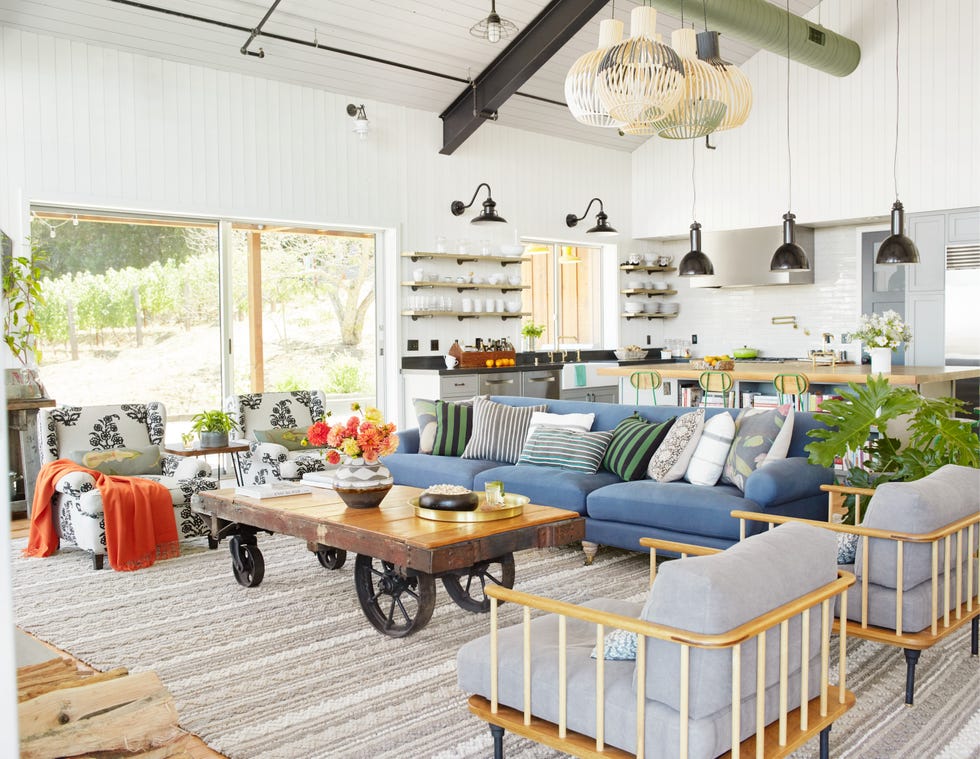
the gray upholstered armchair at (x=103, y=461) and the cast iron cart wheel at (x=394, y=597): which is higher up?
the gray upholstered armchair at (x=103, y=461)

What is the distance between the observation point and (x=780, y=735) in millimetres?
2168

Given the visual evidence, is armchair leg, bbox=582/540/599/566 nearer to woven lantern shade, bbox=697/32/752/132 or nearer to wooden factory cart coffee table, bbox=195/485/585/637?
wooden factory cart coffee table, bbox=195/485/585/637

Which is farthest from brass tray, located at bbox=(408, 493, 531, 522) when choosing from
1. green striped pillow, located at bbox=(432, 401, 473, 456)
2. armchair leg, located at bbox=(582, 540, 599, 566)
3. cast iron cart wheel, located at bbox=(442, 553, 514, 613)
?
green striped pillow, located at bbox=(432, 401, 473, 456)

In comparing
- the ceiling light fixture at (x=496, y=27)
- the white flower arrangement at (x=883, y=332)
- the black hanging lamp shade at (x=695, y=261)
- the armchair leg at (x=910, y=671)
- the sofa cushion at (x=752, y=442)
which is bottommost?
the armchair leg at (x=910, y=671)

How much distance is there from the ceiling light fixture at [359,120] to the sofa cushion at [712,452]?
459 centimetres

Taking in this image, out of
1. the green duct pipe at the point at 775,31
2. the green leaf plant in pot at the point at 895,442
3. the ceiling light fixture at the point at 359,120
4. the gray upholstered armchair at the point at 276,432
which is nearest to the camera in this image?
the green leaf plant in pot at the point at 895,442

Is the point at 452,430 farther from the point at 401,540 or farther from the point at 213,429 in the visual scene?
the point at 401,540

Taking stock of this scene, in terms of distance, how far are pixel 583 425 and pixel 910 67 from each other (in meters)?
5.36

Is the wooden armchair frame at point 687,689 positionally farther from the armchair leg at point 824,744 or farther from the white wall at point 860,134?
the white wall at point 860,134

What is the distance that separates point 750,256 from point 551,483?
213 inches

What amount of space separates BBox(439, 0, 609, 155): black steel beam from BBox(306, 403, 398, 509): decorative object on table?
14.6 ft

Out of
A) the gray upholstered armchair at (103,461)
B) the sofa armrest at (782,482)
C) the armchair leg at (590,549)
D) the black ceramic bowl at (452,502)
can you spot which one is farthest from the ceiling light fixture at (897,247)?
the gray upholstered armchair at (103,461)

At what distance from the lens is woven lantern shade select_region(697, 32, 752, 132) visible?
159 inches

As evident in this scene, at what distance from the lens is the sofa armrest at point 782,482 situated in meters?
4.29
